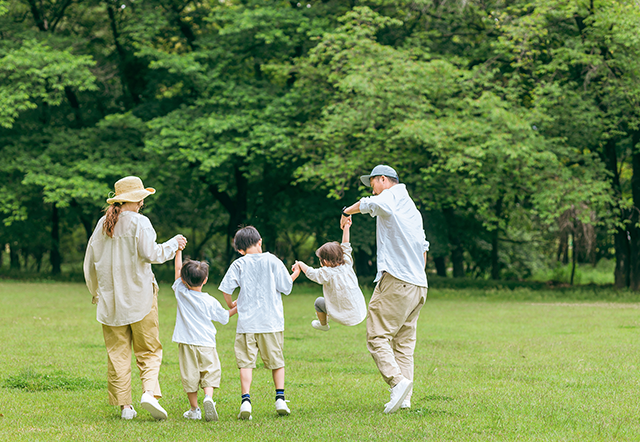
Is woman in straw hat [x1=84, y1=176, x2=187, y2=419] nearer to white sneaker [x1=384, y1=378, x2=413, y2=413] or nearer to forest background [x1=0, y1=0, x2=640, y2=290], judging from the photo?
white sneaker [x1=384, y1=378, x2=413, y2=413]

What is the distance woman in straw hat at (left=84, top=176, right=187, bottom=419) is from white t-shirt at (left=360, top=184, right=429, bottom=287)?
1841 mm

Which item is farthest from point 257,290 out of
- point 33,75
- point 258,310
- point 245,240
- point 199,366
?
point 33,75

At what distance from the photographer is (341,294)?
6.36 metres

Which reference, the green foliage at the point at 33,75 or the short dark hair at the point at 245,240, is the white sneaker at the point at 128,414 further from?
the green foliage at the point at 33,75

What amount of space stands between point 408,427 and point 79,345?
672cm

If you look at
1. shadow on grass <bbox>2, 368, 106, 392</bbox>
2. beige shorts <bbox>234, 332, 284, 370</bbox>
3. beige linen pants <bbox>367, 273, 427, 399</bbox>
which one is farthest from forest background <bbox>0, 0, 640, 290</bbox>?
beige shorts <bbox>234, 332, 284, 370</bbox>

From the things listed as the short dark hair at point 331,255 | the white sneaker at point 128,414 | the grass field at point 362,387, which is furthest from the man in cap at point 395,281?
the white sneaker at point 128,414

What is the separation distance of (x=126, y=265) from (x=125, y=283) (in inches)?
6.2

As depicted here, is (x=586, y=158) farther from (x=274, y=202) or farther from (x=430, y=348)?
(x=430, y=348)

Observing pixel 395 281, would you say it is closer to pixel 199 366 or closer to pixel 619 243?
pixel 199 366

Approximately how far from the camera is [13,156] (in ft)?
84.1

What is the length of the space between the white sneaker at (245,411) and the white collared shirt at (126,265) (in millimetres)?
1176

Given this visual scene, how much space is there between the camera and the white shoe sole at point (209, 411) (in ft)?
18.1

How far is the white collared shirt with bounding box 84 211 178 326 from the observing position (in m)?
5.64
